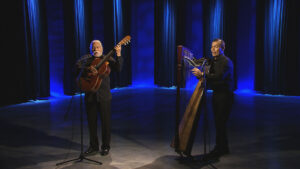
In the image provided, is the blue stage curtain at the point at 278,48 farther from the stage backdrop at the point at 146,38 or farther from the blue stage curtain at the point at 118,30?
the blue stage curtain at the point at 118,30

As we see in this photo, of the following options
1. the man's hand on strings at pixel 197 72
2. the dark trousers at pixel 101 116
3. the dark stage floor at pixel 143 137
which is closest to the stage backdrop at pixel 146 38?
the dark stage floor at pixel 143 137

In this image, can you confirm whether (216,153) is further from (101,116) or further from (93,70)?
(93,70)

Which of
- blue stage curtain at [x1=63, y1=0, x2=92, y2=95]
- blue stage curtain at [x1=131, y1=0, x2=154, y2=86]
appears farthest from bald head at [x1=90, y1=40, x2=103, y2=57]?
blue stage curtain at [x1=131, y1=0, x2=154, y2=86]

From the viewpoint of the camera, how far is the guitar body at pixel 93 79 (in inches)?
137

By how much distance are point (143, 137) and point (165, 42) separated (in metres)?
6.99

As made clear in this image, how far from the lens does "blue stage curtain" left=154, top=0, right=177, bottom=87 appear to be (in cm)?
1095

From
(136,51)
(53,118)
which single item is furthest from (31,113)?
(136,51)

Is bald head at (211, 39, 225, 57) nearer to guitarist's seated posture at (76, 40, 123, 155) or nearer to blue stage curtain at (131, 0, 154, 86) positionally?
guitarist's seated posture at (76, 40, 123, 155)

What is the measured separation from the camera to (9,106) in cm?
732

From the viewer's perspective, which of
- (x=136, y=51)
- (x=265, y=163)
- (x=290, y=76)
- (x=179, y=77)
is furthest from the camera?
(x=136, y=51)

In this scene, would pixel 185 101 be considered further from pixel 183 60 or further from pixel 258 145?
pixel 183 60

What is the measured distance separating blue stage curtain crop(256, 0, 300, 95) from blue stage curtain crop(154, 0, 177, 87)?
306 cm

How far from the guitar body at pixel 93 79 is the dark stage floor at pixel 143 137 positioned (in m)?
0.88

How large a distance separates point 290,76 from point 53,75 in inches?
291
